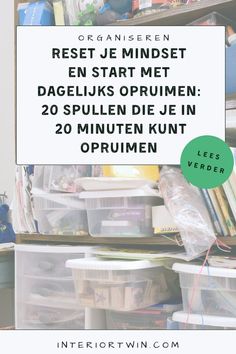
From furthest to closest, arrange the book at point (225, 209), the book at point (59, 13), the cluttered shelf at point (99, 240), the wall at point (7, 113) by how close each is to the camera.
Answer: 1. the wall at point (7, 113)
2. the book at point (59, 13)
3. the cluttered shelf at point (99, 240)
4. the book at point (225, 209)

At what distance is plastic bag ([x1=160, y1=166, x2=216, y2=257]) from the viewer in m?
1.20

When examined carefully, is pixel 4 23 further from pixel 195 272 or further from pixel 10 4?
pixel 195 272

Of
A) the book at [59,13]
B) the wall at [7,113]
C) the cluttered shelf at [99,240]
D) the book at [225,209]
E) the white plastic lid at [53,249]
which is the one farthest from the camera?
the wall at [7,113]

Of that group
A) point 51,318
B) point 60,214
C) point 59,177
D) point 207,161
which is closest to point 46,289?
point 51,318

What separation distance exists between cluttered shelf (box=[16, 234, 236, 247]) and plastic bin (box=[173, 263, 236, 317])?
0.08 metres

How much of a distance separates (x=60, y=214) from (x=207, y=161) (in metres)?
0.56

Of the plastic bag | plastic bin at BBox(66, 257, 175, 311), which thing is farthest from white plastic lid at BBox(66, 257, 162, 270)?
the plastic bag

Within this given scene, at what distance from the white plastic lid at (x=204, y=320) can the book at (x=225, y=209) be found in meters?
0.19

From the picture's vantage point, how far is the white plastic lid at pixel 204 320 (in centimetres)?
115

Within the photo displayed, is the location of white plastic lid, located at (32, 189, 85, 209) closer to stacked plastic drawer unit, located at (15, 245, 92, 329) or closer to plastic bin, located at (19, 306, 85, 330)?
stacked plastic drawer unit, located at (15, 245, 92, 329)

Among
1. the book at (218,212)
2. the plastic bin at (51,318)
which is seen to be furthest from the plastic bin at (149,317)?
the book at (218,212)

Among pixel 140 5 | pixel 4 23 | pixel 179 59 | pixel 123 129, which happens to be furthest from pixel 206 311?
pixel 4 23

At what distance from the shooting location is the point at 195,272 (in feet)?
3.93

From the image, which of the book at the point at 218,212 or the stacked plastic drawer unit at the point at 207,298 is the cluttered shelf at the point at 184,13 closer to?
the book at the point at 218,212
